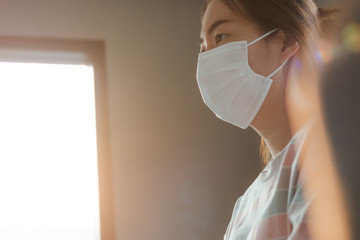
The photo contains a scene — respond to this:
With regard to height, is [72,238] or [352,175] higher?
[352,175]

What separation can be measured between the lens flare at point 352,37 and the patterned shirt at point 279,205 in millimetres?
233

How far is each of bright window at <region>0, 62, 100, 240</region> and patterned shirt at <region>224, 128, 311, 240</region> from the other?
1.27m

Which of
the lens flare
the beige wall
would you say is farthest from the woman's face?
the beige wall

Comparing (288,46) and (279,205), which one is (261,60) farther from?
(279,205)

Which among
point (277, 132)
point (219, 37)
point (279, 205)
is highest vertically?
point (219, 37)

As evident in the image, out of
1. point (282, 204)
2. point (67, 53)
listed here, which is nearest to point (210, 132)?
point (67, 53)

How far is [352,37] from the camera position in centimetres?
37

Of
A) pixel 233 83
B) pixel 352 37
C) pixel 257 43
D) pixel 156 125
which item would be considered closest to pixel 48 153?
pixel 156 125

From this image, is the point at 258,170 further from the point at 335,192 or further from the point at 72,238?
the point at 335,192

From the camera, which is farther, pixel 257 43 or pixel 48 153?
pixel 48 153

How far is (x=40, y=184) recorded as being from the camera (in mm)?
2137

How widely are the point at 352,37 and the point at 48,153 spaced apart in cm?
196

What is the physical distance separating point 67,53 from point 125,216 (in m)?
0.80

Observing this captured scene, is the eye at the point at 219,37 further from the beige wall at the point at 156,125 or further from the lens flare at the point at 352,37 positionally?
the beige wall at the point at 156,125
